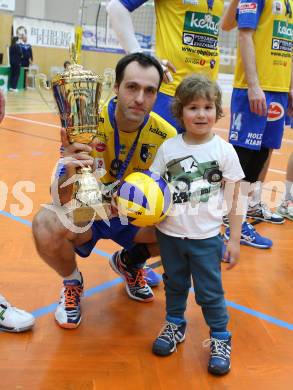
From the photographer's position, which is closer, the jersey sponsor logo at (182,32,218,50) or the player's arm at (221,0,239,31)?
the jersey sponsor logo at (182,32,218,50)

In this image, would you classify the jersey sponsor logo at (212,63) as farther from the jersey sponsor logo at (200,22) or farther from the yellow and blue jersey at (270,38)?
the yellow and blue jersey at (270,38)

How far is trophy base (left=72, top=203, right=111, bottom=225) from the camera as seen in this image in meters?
1.88

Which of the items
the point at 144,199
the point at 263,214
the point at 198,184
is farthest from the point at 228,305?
the point at 263,214

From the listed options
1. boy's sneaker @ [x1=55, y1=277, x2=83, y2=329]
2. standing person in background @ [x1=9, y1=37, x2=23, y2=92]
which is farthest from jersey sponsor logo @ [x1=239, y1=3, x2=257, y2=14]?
standing person in background @ [x1=9, y1=37, x2=23, y2=92]

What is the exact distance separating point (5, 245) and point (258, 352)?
161 centimetres

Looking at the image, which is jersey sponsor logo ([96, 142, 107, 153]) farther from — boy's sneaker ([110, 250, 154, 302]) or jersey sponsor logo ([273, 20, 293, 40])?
jersey sponsor logo ([273, 20, 293, 40])

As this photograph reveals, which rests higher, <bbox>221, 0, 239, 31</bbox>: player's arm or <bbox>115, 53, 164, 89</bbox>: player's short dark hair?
<bbox>221, 0, 239, 31</bbox>: player's arm

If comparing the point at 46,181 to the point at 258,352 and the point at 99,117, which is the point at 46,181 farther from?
the point at 258,352

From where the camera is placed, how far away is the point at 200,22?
2500mm

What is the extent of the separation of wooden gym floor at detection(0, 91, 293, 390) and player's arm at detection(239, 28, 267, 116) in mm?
903

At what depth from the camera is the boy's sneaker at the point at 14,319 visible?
194 centimetres

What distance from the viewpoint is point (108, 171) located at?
2.15 meters

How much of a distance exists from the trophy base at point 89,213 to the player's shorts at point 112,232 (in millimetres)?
62

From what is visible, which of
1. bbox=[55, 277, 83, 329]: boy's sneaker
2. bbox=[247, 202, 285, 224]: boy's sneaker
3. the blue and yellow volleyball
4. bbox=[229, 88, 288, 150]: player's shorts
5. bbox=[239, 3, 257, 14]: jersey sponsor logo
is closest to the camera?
the blue and yellow volleyball
